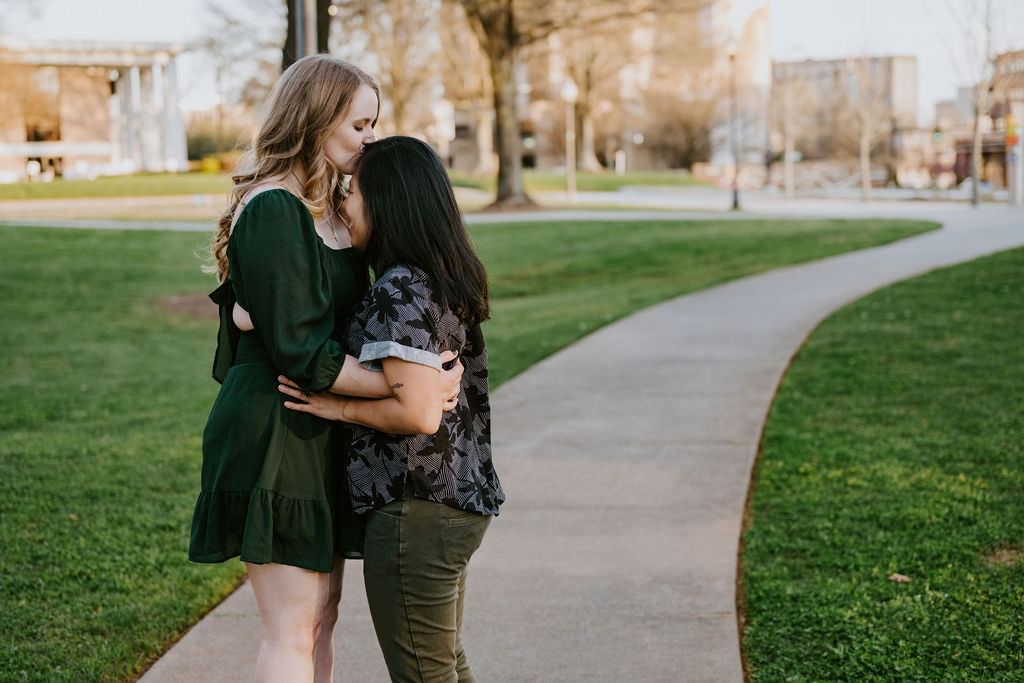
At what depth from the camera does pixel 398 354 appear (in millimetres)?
2385

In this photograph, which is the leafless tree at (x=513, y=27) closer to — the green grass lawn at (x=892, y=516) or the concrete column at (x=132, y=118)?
the green grass lawn at (x=892, y=516)

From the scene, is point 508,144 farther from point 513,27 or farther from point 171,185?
point 171,185

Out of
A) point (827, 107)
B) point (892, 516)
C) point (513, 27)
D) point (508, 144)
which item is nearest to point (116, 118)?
point (827, 107)

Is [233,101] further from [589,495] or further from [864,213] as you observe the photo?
[589,495]

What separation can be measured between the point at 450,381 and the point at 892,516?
3.39 m

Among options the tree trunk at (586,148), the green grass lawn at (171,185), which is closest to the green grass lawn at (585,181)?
the green grass lawn at (171,185)

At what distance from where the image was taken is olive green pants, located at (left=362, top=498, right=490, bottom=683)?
8.16 ft

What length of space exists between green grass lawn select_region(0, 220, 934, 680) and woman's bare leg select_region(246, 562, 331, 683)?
1.09 meters

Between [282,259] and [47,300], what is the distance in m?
14.5

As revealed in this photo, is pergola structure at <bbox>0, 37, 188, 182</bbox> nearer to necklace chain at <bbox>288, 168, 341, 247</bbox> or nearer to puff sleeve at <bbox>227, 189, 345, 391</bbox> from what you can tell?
necklace chain at <bbox>288, 168, 341, 247</bbox>

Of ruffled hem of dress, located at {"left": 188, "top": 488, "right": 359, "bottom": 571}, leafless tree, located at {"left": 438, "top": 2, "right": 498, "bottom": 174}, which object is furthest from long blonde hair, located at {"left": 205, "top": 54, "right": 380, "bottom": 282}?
leafless tree, located at {"left": 438, "top": 2, "right": 498, "bottom": 174}

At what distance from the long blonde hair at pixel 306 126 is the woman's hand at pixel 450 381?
1.47 feet

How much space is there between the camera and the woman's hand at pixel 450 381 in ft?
8.10

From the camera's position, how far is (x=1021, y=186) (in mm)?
30234
